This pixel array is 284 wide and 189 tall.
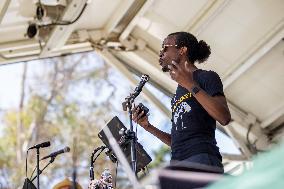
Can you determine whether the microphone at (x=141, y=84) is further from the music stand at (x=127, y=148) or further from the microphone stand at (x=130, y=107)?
the music stand at (x=127, y=148)

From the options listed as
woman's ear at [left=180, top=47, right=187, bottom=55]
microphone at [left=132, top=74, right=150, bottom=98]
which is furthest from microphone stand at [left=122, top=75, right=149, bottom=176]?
woman's ear at [left=180, top=47, right=187, bottom=55]

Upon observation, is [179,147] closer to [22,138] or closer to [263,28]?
[263,28]

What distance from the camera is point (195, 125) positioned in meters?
3.11

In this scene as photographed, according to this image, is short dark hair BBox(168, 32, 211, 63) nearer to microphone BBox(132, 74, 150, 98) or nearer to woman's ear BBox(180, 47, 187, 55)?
woman's ear BBox(180, 47, 187, 55)

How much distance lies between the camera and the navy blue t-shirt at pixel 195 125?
10.0ft

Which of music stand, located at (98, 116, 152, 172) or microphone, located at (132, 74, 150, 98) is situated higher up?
microphone, located at (132, 74, 150, 98)

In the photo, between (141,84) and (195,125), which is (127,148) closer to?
(141,84)

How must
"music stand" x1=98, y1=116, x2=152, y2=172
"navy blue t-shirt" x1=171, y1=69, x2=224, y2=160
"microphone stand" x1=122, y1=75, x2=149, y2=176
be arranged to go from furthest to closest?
"music stand" x1=98, y1=116, x2=152, y2=172 → "microphone stand" x1=122, y1=75, x2=149, y2=176 → "navy blue t-shirt" x1=171, y1=69, x2=224, y2=160

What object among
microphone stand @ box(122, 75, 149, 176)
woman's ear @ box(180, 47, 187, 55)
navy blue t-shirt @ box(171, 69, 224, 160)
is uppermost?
woman's ear @ box(180, 47, 187, 55)

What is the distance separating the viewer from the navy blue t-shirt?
3.05 metres

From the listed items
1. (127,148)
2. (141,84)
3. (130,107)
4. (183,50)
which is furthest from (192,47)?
(127,148)

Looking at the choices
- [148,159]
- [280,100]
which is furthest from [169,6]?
[148,159]

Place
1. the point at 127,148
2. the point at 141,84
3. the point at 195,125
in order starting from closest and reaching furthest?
the point at 195,125, the point at 141,84, the point at 127,148

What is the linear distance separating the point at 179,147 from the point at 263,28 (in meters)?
3.20
